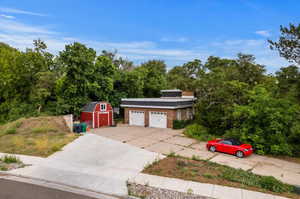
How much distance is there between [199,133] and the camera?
18.5 meters

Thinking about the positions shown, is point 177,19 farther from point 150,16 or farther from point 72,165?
point 72,165

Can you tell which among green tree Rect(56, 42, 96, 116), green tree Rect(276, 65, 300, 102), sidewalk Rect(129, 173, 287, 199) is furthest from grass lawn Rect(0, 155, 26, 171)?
green tree Rect(276, 65, 300, 102)

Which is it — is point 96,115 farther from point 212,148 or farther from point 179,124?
point 212,148

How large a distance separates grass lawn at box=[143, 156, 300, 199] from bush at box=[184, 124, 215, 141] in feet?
20.0

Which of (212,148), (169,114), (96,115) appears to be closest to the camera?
(212,148)

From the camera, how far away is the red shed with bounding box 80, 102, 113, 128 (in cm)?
2317

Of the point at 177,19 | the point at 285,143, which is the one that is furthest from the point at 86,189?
the point at 177,19

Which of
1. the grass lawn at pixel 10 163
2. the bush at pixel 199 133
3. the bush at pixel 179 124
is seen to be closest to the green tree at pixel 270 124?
the bush at pixel 199 133

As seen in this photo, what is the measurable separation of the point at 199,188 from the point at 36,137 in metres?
14.4

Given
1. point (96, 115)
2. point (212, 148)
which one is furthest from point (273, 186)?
point (96, 115)

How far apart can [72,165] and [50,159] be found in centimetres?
187

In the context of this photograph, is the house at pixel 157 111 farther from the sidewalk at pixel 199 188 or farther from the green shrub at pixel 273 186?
the green shrub at pixel 273 186

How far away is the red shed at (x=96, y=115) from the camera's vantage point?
23172mm

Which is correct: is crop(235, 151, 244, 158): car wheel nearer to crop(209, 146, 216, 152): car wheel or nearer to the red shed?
crop(209, 146, 216, 152): car wheel
